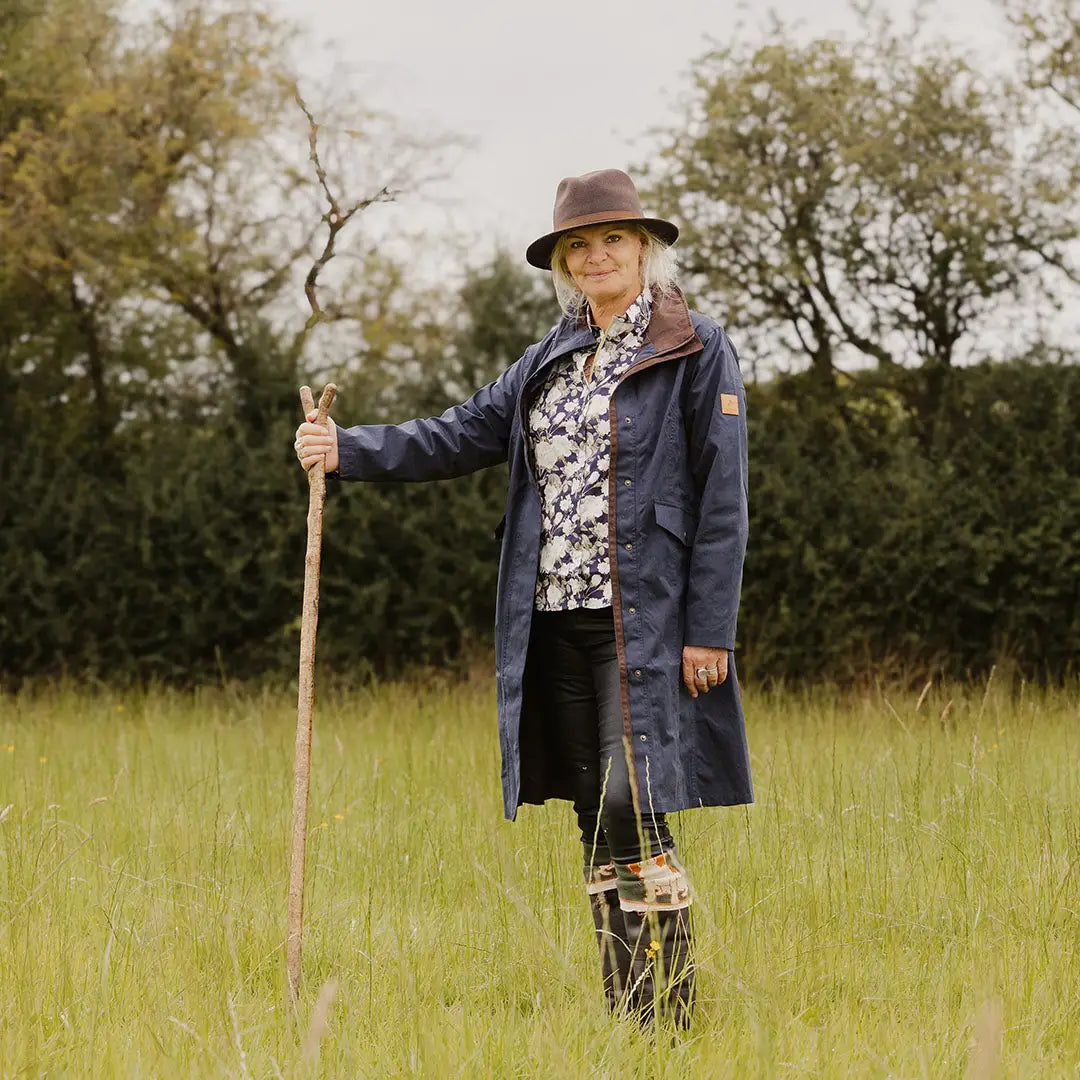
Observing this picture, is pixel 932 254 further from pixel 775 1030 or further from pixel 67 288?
pixel 775 1030

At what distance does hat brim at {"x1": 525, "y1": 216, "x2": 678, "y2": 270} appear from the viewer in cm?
324

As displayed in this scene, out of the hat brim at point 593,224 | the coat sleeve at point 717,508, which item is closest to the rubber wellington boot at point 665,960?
the coat sleeve at point 717,508

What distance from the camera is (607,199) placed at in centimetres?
324

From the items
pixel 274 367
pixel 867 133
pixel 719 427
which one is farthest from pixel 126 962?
pixel 867 133

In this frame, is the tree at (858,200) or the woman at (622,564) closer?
the woman at (622,564)

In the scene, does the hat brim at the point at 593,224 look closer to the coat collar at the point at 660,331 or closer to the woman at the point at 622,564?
the woman at the point at 622,564

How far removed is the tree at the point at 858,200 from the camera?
10453 mm

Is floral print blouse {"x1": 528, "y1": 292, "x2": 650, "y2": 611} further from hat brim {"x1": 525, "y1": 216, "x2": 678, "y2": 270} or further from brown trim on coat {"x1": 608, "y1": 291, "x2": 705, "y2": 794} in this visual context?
hat brim {"x1": 525, "y1": 216, "x2": 678, "y2": 270}

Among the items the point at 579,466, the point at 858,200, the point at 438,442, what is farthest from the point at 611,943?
the point at 858,200

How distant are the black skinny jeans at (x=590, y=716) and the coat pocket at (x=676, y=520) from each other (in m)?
0.25

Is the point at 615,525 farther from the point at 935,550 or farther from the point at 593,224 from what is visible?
the point at 935,550

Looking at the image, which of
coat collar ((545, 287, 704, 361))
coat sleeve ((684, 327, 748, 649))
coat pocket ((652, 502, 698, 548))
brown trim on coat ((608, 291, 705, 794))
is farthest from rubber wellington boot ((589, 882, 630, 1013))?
coat collar ((545, 287, 704, 361))

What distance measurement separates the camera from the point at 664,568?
3.11 metres

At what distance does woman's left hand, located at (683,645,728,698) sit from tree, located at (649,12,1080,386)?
736cm
